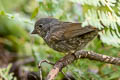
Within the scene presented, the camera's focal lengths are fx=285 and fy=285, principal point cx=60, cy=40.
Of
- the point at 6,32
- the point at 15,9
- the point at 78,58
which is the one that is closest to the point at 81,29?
the point at 78,58

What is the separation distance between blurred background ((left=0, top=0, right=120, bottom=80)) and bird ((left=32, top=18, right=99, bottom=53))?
134 mm

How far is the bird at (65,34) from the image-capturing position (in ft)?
11.7

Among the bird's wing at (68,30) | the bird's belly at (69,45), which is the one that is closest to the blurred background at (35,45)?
the bird's belly at (69,45)

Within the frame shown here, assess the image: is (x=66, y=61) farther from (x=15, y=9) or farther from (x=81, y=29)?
(x=15, y=9)

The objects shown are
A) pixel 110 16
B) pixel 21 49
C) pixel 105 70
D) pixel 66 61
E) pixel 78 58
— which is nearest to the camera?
pixel 110 16

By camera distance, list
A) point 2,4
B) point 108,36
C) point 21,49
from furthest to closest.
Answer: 1. point 2,4
2. point 21,49
3. point 108,36

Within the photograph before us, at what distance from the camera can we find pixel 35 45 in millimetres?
5660

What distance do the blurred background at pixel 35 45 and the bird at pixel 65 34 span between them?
13 centimetres

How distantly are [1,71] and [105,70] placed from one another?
4.63 feet

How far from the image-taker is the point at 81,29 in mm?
3586

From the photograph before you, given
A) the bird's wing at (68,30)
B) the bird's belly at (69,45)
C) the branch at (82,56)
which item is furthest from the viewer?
the bird's belly at (69,45)

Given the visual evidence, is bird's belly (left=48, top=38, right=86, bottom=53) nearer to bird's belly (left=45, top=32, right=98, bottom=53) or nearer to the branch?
bird's belly (left=45, top=32, right=98, bottom=53)

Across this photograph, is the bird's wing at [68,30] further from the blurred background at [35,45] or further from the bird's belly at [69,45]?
the blurred background at [35,45]

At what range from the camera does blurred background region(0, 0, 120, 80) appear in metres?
3.74
